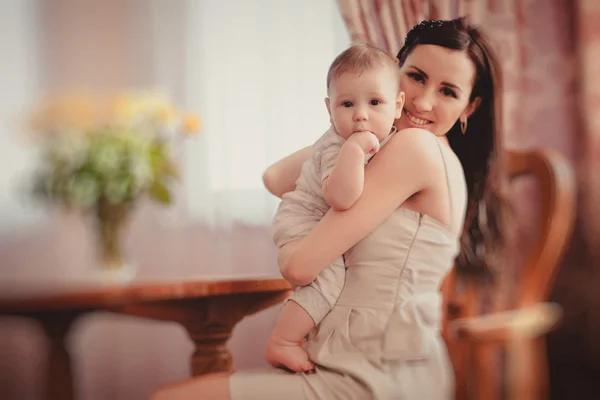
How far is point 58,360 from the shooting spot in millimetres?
744

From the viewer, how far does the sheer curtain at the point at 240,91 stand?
4.67ft

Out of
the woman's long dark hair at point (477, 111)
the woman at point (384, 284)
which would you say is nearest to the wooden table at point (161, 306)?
the woman at point (384, 284)

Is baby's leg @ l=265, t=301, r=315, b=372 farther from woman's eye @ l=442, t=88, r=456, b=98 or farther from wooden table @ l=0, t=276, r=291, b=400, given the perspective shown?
woman's eye @ l=442, t=88, r=456, b=98

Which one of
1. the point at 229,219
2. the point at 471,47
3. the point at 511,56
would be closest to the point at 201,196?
the point at 229,219

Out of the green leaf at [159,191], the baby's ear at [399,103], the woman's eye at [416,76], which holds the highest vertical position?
the woman's eye at [416,76]

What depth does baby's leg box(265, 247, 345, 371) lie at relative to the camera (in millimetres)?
738

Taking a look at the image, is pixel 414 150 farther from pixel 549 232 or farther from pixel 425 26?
pixel 549 232

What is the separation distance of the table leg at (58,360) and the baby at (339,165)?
248 mm

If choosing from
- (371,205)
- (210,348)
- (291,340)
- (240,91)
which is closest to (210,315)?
(210,348)

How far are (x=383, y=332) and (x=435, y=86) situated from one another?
0.37 m

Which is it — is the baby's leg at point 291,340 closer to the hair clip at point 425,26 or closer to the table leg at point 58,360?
the table leg at point 58,360

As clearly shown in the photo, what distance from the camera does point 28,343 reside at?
1.62 metres

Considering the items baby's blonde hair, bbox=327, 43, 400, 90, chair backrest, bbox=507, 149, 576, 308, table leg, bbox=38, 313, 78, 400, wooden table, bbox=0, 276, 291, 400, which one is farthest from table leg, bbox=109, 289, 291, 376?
chair backrest, bbox=507, 149, 576, 308

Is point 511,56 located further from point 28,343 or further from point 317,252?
point 28,343
